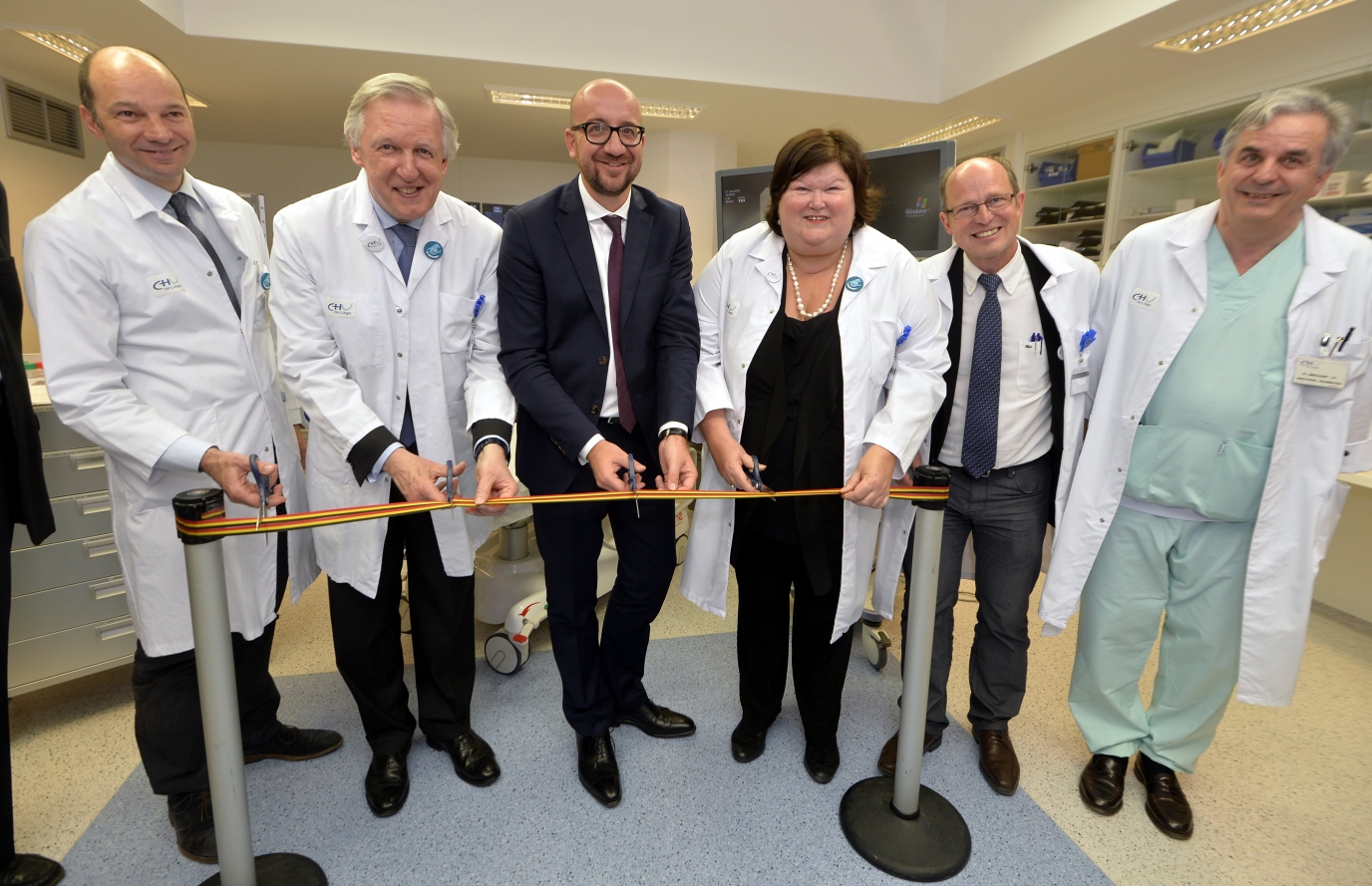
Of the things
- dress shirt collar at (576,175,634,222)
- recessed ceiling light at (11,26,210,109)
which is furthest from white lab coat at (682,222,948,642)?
recessed ceiling light at (11,26,210,109)

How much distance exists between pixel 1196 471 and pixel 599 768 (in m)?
1.68

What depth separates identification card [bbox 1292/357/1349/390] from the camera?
1.49 meters

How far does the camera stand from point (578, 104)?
5.20 ft

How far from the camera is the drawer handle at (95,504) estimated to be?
212 cm

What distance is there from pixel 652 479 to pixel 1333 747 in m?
2.32

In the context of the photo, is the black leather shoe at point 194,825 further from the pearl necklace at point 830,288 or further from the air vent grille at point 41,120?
the air vent grille at point 41,120

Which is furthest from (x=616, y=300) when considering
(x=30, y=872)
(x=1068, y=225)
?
(x=1068, y=225)

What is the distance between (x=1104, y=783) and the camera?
1.87 meters

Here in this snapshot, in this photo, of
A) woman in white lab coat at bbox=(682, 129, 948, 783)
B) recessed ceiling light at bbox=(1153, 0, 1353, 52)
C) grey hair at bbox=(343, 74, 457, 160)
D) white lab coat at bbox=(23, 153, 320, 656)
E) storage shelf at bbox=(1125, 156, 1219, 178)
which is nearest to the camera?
white lab coat at bbox=(23, 153, 320, 656)

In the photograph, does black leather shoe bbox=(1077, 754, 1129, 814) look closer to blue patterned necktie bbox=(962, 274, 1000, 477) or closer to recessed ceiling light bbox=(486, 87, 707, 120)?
blue patterned necktie bbox=(962, 274, 1000, 477)

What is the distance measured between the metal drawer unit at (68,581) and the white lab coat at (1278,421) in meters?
2.77

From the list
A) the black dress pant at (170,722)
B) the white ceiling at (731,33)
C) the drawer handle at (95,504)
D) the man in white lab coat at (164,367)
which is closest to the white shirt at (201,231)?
the man in white lab coat at (164,367)

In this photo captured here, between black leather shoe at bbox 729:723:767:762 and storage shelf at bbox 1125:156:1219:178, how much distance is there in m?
4.99

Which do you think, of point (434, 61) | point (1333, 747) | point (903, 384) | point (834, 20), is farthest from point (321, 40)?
point (1333, 747)
